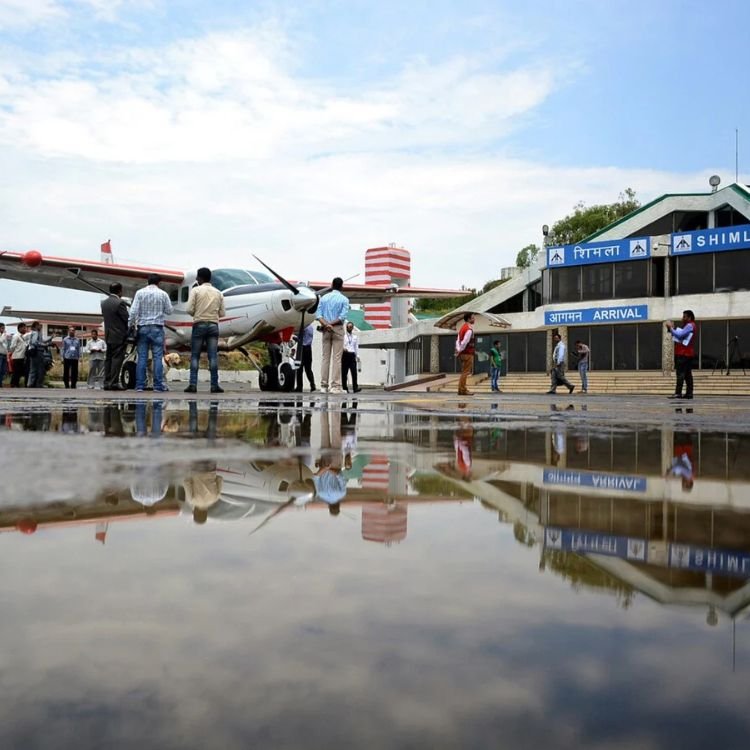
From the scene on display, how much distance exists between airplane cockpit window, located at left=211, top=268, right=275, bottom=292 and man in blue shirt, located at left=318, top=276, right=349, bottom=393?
307 cm

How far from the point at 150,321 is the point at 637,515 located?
1162cm

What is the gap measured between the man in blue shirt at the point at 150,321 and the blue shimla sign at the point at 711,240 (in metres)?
32.0

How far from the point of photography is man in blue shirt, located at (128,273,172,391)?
41.6 feet

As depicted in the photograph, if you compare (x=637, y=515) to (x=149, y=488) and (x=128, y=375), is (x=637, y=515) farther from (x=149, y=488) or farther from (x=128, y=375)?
(x=128, y=375)

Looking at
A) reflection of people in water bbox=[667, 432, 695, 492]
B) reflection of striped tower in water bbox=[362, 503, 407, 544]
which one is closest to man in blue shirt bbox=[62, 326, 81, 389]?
reflection of people in water bbox=[667, 432, 695, 492]

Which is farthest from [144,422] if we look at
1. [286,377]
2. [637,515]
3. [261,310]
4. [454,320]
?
[454,320]

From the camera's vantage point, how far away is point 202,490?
7.60ft

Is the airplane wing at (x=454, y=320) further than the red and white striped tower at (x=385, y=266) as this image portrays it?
No

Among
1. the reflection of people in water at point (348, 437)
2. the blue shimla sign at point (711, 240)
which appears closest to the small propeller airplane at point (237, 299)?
the reflection of people in water at point (348, 437)

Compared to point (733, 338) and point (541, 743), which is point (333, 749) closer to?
point (541, 743)

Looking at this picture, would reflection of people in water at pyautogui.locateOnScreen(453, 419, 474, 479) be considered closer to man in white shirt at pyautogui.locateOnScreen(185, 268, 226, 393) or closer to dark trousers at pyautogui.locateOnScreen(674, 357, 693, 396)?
man in white shirt at pyautogui.locateOnScreen(185, 268, 226, 393)

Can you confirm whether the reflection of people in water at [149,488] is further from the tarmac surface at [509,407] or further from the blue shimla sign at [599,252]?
the blue shimla sign at [599,252]

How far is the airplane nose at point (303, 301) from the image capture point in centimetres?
1555

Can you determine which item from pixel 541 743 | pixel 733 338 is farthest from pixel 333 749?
pixel 733 338
